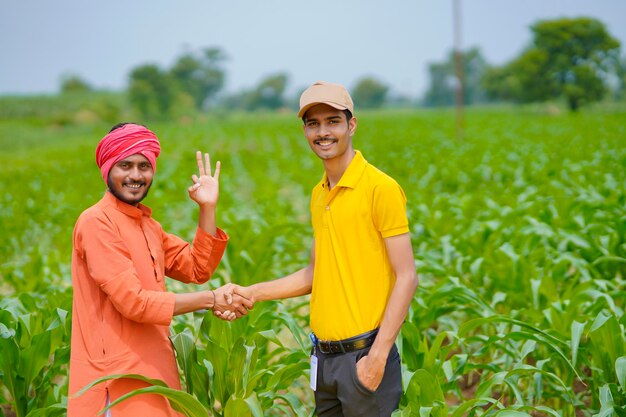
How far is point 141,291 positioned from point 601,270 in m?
3.51

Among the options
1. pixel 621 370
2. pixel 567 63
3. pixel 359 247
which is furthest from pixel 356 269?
pixel 567 63

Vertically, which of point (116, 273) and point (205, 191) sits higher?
point (205, 191)

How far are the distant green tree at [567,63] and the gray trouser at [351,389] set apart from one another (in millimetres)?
51919

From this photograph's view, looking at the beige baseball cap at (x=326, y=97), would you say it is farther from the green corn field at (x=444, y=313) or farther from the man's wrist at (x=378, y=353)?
the green corn field at (x=444, y=313)

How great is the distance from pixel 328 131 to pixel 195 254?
77 centimetres

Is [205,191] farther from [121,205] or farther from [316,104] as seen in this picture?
[316,104]

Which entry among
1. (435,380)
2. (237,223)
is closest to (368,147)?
(237,223)

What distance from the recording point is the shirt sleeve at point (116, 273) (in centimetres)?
218

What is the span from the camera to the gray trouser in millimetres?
2244

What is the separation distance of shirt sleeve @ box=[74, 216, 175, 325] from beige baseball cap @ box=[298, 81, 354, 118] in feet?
2.40

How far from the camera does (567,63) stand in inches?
2099

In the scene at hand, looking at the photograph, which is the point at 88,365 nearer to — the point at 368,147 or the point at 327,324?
the point at 327,324

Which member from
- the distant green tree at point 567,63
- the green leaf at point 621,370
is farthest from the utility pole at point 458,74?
the distant green tree at point 567,63

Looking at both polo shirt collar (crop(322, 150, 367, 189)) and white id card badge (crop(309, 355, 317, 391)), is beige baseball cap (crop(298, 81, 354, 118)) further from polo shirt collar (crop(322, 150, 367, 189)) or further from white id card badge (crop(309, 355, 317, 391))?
white id card badge (crop(309, 355, 317, 391))
